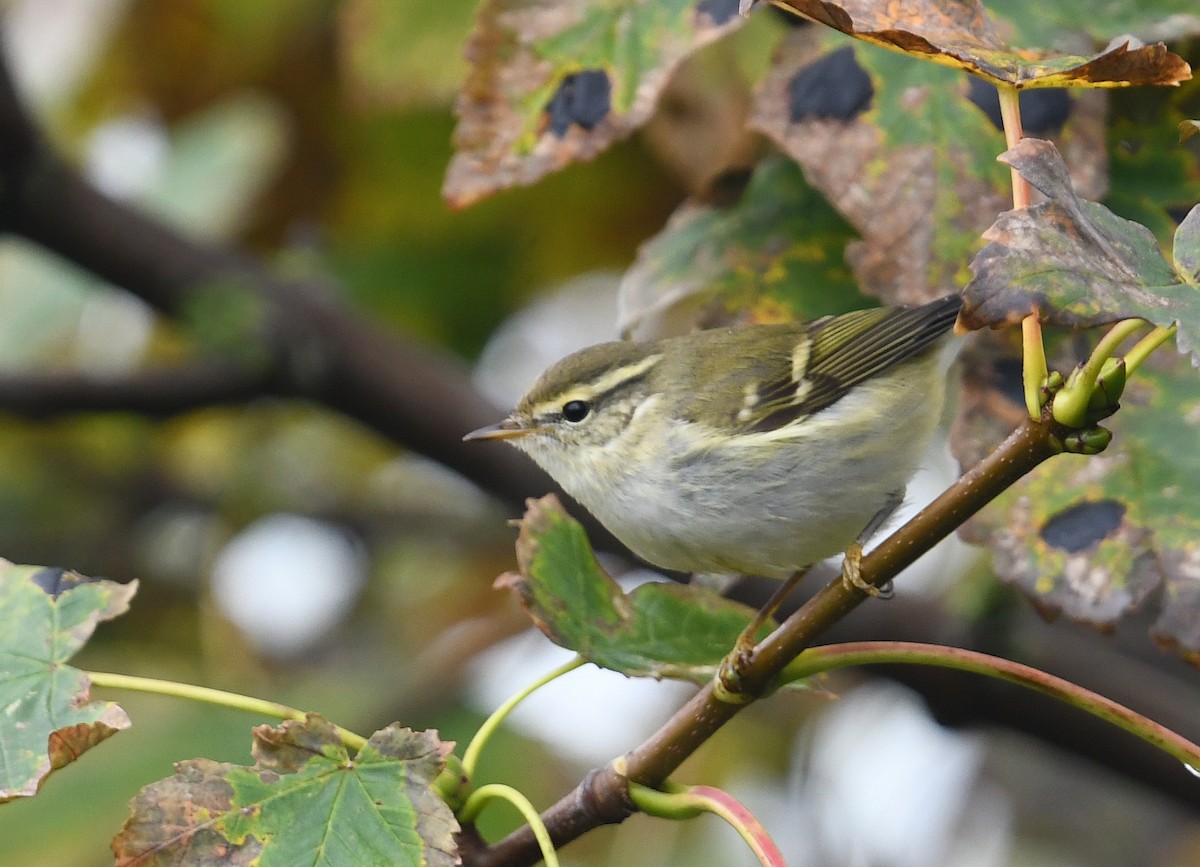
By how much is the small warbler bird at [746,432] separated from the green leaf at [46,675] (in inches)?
38.1

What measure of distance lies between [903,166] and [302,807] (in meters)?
1.13

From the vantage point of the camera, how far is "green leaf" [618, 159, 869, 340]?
2100 mm

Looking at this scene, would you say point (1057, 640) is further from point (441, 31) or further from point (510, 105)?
point (441, 31)

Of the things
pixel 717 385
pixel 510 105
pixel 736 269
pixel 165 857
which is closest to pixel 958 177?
pixel 736 269

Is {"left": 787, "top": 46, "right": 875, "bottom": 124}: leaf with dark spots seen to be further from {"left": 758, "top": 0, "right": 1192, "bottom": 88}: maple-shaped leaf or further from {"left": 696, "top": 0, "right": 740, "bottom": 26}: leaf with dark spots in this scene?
{"left": 758, "top": 0, "right": 1192, "bottom": 88}: maple-shaped leaf

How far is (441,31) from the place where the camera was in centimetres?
256

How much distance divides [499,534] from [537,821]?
232cm

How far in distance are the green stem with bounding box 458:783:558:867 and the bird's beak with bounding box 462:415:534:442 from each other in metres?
1.11

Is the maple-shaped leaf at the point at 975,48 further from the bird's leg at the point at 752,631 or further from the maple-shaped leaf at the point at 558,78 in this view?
the bird's leg at the point at 752,631

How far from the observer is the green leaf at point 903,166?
1.82 meters

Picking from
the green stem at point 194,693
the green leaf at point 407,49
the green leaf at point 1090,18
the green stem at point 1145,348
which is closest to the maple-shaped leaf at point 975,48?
the green stem at point 1145,348

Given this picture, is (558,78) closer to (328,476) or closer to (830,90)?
(830,90)

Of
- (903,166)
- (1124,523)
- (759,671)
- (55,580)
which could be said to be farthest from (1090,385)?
(55,580)

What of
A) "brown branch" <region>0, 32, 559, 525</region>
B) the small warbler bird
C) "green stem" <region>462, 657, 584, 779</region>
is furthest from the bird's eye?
"green stem" <region>462, 657, 584, 779</region>
